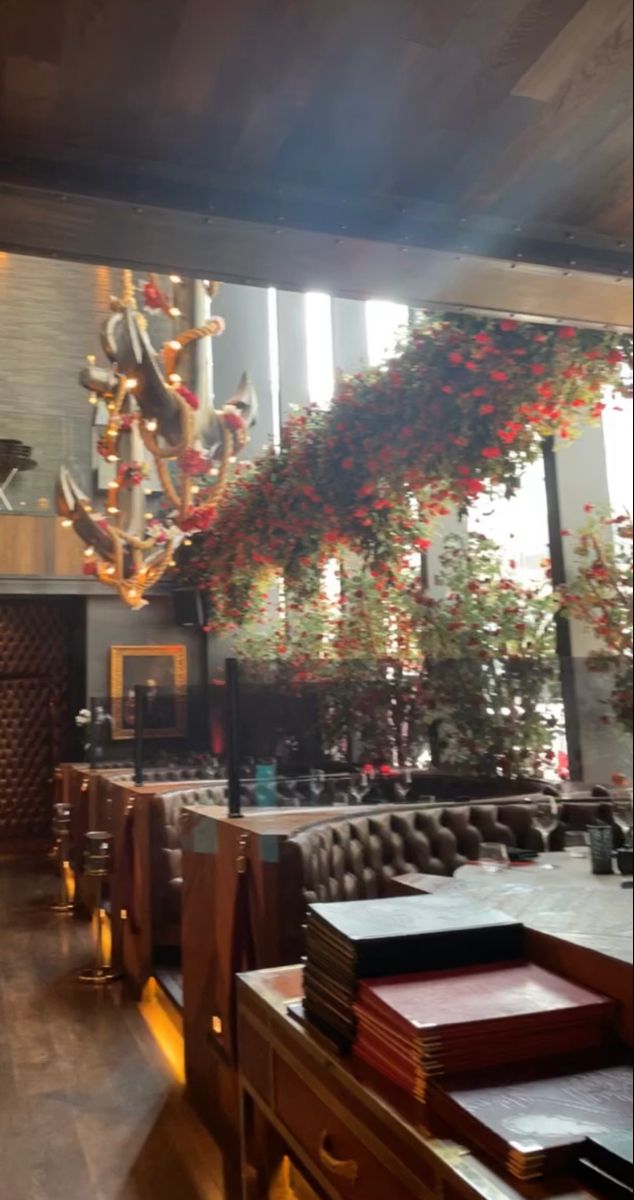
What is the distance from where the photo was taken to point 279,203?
4.11 feet

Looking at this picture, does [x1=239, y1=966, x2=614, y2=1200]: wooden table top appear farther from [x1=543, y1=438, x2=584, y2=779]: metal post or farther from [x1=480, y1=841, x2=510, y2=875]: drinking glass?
[x1=480, y1=841, x2=510, y2=875]: drinking glass

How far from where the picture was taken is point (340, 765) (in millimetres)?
3521

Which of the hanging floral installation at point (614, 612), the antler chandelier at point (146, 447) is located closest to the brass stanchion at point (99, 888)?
the antler chandelier at point (146, 447)

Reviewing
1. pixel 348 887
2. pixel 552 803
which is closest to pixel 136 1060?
pixel 348 887

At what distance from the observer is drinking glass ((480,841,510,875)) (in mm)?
2227

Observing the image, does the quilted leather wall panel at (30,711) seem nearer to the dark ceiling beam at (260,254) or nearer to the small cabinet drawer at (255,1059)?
the small cabinet drawer at (255,1059)

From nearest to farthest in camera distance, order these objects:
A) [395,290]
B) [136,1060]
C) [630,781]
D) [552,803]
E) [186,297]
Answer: [630,781]
[395,290]
[186,297]
[552,803]
[136,1060]

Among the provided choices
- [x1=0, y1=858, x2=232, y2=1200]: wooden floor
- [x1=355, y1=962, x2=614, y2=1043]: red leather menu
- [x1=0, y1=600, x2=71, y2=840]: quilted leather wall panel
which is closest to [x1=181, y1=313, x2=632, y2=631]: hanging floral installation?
[x1=355, y1=962, x2=614, y2=1043]: red leather menu

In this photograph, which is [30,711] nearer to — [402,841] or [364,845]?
[364,845]

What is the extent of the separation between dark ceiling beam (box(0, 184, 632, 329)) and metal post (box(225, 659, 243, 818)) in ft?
5.65

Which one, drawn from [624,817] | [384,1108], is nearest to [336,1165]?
[384,1108]

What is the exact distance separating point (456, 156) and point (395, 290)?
202 mm

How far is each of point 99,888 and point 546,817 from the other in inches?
83.6

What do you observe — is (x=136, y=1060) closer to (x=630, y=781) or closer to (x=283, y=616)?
(x=283, y=616)
